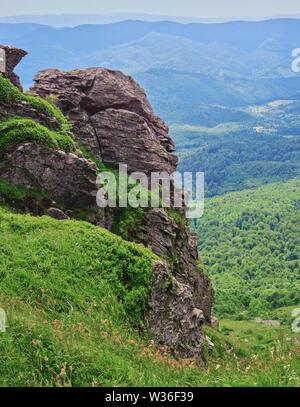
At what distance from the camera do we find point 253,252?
13950 cm

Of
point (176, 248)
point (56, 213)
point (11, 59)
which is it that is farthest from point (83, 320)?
point (11, 59)

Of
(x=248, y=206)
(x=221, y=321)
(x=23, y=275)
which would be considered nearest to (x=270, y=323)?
(x=221, y=321)

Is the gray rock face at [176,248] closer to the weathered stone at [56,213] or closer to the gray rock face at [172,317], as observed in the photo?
the gray rock face at [172,317]

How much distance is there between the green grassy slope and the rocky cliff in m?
1.94

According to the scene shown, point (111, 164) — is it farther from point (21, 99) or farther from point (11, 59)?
point (11, 59)

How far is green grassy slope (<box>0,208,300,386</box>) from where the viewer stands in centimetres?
703

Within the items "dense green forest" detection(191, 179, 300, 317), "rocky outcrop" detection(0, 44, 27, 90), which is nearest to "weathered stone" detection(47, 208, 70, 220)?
"rocky outcrop" detection(0, 44, 27, 90)

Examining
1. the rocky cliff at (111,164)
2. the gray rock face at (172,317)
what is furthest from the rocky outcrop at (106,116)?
the gray rock face at (172,317)

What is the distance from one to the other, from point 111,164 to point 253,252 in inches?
4959

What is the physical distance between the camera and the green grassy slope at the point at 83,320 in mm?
7027

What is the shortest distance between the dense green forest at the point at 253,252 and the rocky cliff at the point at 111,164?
7500 cm

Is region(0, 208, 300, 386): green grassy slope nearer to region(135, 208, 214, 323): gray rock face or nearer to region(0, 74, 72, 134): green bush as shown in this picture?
region(135, 208, 214, 323): gray rock face
